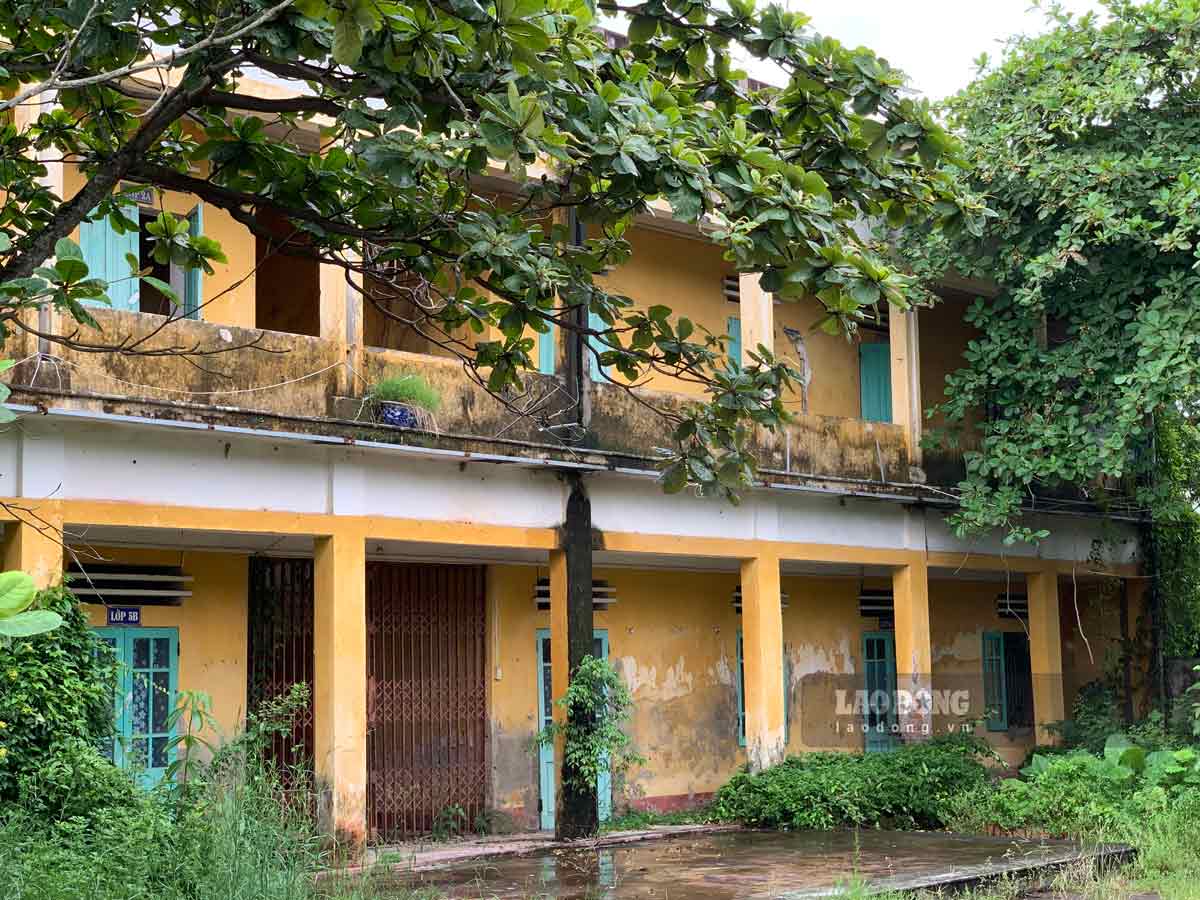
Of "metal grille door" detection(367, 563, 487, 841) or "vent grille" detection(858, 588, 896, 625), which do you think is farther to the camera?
"vent grille" detection(858, 588, 896, 625)

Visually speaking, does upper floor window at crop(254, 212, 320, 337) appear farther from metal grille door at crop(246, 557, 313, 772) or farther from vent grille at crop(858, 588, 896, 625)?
vent grille at crop(858, 588, 896, 625)

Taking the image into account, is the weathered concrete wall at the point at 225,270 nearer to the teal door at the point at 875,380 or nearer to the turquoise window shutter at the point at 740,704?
the turquoise window shutter at the point at 740,704

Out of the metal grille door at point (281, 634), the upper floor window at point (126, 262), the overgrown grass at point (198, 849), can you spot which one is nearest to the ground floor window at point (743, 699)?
the metal grille door at point (281, 634)

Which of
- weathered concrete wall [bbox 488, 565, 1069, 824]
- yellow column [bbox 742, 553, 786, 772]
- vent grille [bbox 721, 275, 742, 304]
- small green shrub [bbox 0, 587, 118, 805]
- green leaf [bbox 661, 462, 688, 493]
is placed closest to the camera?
green leaf [bbox 661, 462, 688, 493]

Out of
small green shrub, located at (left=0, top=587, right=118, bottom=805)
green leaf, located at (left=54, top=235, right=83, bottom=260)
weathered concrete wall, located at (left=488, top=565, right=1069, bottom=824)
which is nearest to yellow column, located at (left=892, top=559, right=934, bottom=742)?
weathered concrete wall, located at (left=488, top=565, right=1069, bottom=824)

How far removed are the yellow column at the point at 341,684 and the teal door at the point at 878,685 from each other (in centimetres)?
844

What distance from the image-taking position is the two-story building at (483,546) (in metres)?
9.93

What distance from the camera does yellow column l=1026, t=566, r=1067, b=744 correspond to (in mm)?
16312

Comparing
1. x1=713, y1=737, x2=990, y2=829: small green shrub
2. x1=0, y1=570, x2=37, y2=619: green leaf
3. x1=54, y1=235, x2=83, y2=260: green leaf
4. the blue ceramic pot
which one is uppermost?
the blue ceramic pot

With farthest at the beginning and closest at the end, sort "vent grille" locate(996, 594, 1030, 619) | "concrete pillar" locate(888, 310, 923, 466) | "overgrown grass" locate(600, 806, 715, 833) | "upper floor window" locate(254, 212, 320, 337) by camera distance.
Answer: "vent grille" locate(996, 594, 1030, 619) → "concrete pillar" locate(888, 310, 923, 466) → "overgrown grass" locate(600, 806, 715, 833) → "upper floor window" locate(254, 212, 320, 337)

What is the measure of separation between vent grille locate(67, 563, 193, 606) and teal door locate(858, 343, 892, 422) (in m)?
8.38

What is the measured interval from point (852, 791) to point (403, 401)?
17.9 feet

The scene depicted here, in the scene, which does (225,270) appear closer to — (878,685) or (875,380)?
(875,380)

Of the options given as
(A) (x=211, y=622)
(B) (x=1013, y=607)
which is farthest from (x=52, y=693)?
(B) (x=1013, y=607)
